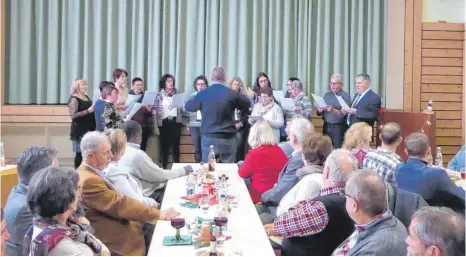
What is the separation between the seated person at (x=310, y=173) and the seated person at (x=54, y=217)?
1.20 m

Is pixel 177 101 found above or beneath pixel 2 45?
beneath

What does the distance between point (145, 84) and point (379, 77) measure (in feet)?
11.1

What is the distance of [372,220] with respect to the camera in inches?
81.9

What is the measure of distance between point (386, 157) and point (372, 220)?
154 cm

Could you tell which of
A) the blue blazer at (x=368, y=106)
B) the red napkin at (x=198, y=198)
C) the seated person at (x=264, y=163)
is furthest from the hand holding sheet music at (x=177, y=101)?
the red napkin at (x=198, y=198)

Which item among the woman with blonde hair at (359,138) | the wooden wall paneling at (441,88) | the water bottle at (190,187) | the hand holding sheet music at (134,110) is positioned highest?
the wooden wall paneling at (441,88)

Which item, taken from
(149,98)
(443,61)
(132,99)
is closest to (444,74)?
(443,61)

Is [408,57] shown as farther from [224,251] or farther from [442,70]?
[224,251]

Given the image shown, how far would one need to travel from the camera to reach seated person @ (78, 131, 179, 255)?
277 centimetres

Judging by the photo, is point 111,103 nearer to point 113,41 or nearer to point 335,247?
point 113,41

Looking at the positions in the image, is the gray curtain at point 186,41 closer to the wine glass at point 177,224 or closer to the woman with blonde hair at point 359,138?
the woman with blonde hair at point 359,138

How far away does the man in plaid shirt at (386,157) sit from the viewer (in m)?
3.47

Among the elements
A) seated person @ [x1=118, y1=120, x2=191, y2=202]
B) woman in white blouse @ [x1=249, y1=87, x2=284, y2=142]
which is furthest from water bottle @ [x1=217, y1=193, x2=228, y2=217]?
woman in white blouse @ [x1=249, y1=87, x2=284, y2=142]

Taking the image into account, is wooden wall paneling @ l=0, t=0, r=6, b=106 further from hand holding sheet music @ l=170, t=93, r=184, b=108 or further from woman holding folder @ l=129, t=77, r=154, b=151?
hand holding sheet music @ l=170, t=93, r=184, b=108
